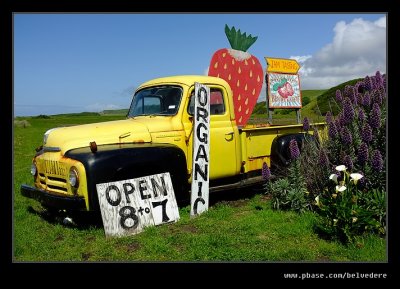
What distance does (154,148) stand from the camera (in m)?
5.37

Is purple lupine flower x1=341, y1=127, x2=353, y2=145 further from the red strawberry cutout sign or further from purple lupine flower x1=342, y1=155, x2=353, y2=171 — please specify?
the red strawberry cutout sign

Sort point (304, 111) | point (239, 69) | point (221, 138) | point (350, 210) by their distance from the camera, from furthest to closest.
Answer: point (304, 111) < point (239, 69) < point (221, 138) < point (350, 210)

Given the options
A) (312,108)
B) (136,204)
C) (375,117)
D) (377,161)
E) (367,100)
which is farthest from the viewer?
(312,108)

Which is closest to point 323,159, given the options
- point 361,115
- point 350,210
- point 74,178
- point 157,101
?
point 361,115

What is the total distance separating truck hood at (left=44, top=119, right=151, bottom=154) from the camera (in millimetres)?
5215

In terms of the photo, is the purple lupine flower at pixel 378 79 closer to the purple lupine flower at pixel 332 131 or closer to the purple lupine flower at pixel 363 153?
the purple lupine flower at pixel 332 131

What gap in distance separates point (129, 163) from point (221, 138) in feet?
5.69

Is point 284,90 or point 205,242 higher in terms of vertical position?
point 284,90

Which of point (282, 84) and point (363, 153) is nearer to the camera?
point (363, 153)

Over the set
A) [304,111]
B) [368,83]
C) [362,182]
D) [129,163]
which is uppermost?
[304,111]

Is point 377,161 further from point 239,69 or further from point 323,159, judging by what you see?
point 239,69

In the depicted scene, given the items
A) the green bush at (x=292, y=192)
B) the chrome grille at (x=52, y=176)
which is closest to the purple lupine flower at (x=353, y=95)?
the green bush at (x=292, y=192)

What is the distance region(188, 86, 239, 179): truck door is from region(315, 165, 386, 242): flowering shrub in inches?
69.9

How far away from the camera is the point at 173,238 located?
15.9ft
